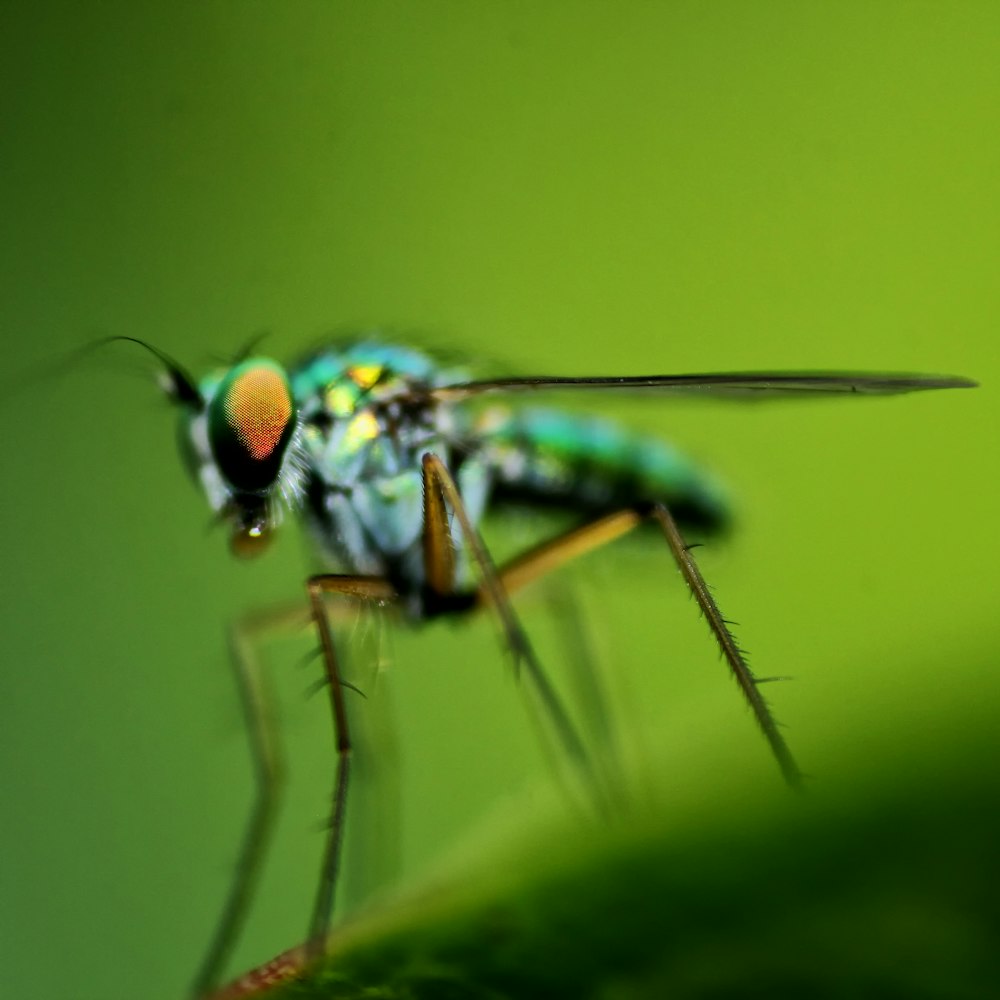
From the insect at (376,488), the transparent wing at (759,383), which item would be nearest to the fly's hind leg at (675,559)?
the insect at (376,488)

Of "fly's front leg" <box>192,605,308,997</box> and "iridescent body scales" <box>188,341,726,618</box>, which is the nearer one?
"fly's front leg" <box>192,605,308,997</box>

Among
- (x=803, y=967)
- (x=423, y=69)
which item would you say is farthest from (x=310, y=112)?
(x=803, y=967)

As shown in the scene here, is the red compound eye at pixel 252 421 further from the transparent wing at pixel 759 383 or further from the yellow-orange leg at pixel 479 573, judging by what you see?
the transparent wing at pixel 759 383

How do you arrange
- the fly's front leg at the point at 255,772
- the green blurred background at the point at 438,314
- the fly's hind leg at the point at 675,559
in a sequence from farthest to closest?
the green blurred background at the point at 438,314, the fly's front leg at the point at 255,772, the fly's hind leg at the point at 675,559

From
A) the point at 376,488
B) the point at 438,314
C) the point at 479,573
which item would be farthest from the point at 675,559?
the point at 438,314

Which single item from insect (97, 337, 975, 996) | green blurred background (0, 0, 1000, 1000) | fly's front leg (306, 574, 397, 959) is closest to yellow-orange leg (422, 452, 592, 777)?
insect (97, 337, 975, 996)

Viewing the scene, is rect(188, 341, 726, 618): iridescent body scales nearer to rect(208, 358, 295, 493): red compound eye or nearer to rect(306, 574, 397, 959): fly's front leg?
rect(208, 358, 295, 493): red compound eye
